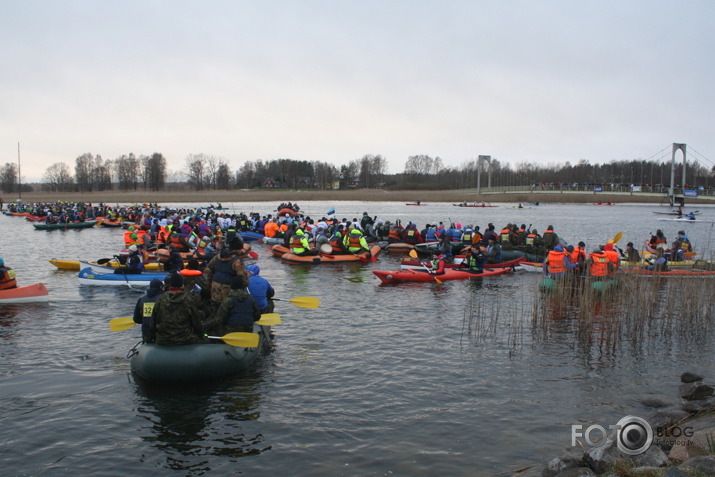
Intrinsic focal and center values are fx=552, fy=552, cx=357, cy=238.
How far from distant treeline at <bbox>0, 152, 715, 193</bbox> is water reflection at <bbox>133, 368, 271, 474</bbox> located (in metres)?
115

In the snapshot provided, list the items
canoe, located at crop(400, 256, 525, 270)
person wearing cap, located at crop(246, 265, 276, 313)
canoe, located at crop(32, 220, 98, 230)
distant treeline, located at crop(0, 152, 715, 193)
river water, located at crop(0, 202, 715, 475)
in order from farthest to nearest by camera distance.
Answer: distant treeline, located at crop(0, 152, 715, 193) < canoe, located at crop(32, 220, 98, 230) < canoe, located at crop(400, 256, 525, 270) < person wearing cap, located at crop(246, 265, 276, 313) < river water, located at crop(0, 202, 715, 475)

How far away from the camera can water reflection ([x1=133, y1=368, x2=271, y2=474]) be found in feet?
24.1

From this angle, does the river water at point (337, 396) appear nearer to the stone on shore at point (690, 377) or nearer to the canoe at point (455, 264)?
the stone on shore at point (690, 377)

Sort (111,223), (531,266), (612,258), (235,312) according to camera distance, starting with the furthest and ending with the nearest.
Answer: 1. (111,223)
2. (531,266)
3. (612,258)
4. (235,312)

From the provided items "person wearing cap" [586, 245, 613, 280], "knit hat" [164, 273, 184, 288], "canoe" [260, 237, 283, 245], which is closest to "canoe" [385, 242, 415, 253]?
"canoe" [260, 237, 283, 245]

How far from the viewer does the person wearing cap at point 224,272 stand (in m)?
9.65

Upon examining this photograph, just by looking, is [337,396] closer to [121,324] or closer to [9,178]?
[121,324]

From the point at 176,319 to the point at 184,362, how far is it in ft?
2.33

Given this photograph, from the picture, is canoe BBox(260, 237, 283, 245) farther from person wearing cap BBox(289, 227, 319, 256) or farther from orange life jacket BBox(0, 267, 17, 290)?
orange life jacket BBox(0, 267, 17, 290)

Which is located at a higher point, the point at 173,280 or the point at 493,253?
the point at 173,280

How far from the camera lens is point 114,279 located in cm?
1741

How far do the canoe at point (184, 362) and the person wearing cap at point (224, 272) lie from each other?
1030 millimetres

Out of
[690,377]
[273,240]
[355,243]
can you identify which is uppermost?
[355,243]

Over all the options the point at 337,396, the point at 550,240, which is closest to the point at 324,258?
the point at 550,240
